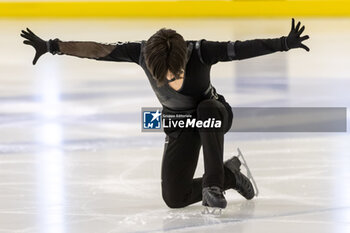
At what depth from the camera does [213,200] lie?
2811 mm

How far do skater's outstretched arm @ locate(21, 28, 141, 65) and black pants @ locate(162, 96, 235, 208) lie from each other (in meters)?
0.31

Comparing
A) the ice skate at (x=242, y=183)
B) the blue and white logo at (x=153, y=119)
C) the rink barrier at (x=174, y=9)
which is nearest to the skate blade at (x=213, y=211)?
the ice skate at (x=242, y=183)

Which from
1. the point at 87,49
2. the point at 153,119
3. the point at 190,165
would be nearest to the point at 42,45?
the point at 87,49

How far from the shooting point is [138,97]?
5.32m

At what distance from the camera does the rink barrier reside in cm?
930

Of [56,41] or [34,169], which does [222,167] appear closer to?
[56,41]

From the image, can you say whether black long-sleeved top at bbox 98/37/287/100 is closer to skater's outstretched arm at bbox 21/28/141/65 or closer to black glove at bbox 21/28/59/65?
skater's outstretched arm at bbox 21/28/141/65

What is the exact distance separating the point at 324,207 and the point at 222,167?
37 centimetres

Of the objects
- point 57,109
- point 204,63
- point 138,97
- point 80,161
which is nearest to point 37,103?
point 57,109

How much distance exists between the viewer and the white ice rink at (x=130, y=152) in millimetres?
2752

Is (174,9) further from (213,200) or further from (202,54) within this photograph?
(213,200)

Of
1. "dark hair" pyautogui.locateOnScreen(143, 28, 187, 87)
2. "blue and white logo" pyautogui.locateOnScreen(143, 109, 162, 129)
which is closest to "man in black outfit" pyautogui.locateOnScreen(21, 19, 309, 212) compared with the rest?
"dark hair" pyautogui.locateOnScreen(143, 28, 187, 87)

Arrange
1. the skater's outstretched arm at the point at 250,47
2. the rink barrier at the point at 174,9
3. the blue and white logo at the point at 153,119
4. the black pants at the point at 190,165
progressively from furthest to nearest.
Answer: the rink barrier at the point at 174,9 < the blue and white logo at the point at 153,119 < the black pants at the point at 190,165 < the skater's outstretched arm at the point at 250,47

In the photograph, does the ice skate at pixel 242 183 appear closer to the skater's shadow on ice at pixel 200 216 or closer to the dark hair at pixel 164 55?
the skater's shadow on ice at pixel 200 216
